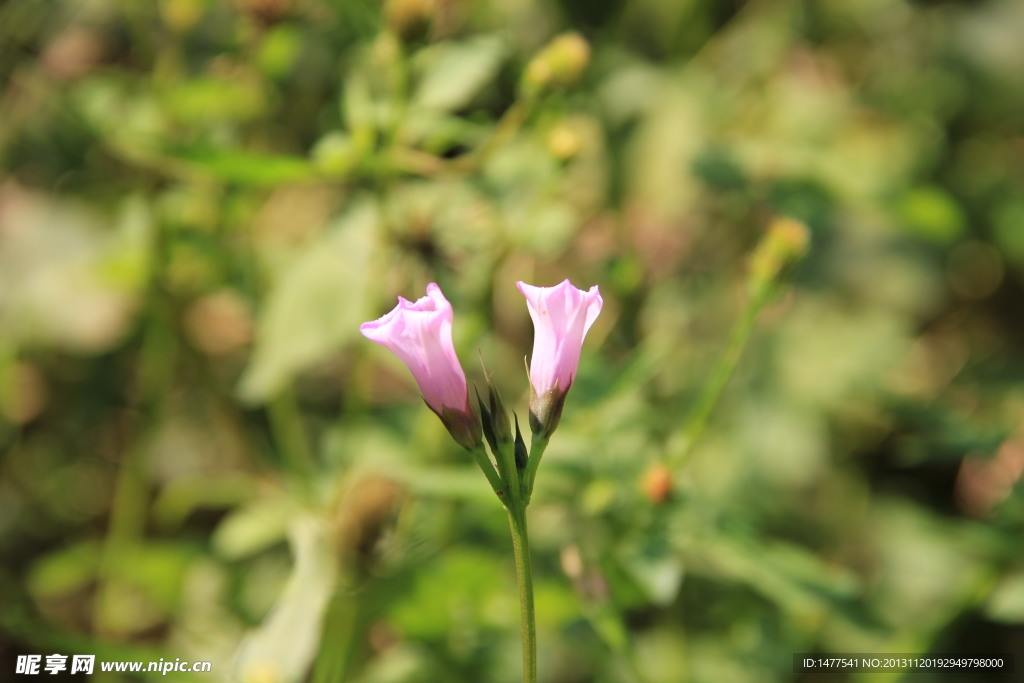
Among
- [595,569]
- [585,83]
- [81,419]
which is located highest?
[585,83]

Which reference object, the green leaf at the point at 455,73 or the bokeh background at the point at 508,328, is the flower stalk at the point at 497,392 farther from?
the green leaf at the point at 455,73

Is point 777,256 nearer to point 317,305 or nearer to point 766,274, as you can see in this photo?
point 766,274

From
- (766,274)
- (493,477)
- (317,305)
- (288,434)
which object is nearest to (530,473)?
(493,477)

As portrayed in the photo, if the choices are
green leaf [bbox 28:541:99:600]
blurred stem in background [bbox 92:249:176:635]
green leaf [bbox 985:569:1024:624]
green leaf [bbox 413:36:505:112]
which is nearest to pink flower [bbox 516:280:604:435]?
green leaf [bbox 413:36:505:112]

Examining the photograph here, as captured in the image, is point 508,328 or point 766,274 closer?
point 766,274

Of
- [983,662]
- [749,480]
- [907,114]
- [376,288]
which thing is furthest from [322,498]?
[907,114]

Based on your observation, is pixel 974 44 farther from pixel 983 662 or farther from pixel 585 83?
pixel 983 662

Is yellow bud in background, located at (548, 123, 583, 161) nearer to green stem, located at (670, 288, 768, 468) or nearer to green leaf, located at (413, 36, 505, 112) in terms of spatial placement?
green leaf, located at (413, 36, 505, 112)
